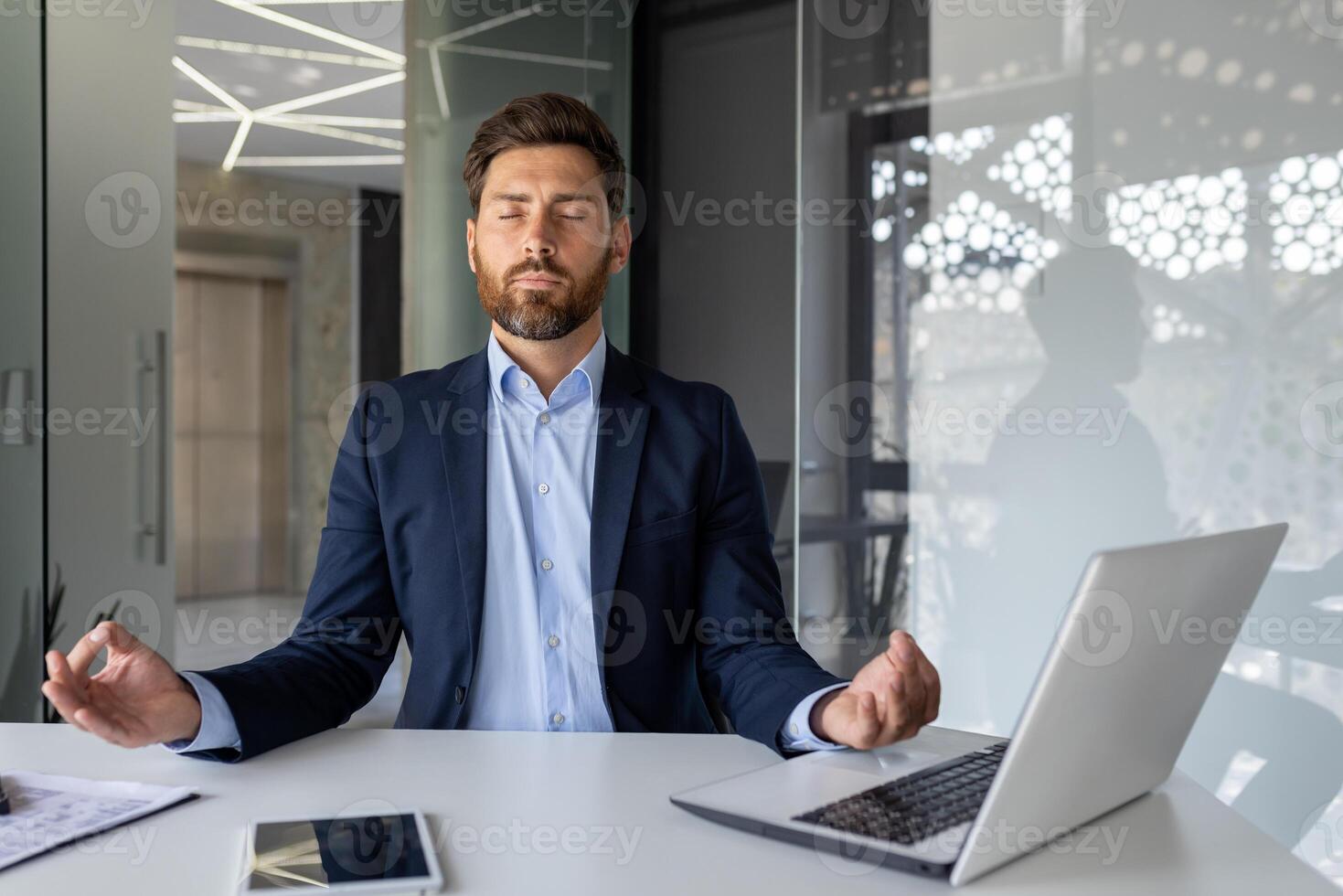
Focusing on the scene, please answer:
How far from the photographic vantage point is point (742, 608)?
5.59 ft

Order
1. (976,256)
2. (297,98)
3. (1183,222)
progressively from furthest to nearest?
1. (297,98)
2. (976,256)
3. (1183,222)

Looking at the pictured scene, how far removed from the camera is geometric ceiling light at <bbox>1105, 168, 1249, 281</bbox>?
2648 mm

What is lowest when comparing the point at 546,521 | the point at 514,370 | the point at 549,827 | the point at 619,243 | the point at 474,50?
the point at 549,827

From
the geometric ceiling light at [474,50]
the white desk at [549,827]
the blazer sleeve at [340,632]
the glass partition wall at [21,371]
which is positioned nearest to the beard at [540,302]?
the blazer sleeve at [340,632]

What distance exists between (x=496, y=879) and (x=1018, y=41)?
2676 millimetres

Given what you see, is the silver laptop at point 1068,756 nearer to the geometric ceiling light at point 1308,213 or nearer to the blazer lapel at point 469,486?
the blazer lapel at point 469,486

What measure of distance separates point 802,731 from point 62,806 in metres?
0.75

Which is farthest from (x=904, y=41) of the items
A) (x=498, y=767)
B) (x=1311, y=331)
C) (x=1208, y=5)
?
(x=498, y=767)

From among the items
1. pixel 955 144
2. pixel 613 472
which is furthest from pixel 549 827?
pixel 955 144

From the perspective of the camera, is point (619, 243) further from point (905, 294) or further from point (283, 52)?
point (283, 52)

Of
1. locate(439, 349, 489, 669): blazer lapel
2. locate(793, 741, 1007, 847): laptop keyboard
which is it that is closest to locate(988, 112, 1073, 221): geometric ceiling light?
locate(439, 349, 489, 669): blazer lapel

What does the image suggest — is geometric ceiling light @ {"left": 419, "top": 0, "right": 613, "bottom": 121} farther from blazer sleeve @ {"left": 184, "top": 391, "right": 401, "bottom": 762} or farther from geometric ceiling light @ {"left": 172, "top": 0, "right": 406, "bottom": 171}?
blazer sleeve @ {"left": 184, "top": 391, "right": 401, "bottom": 762}

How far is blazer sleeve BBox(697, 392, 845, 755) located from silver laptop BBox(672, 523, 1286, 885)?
0.23m

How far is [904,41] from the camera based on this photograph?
317 centimetres
